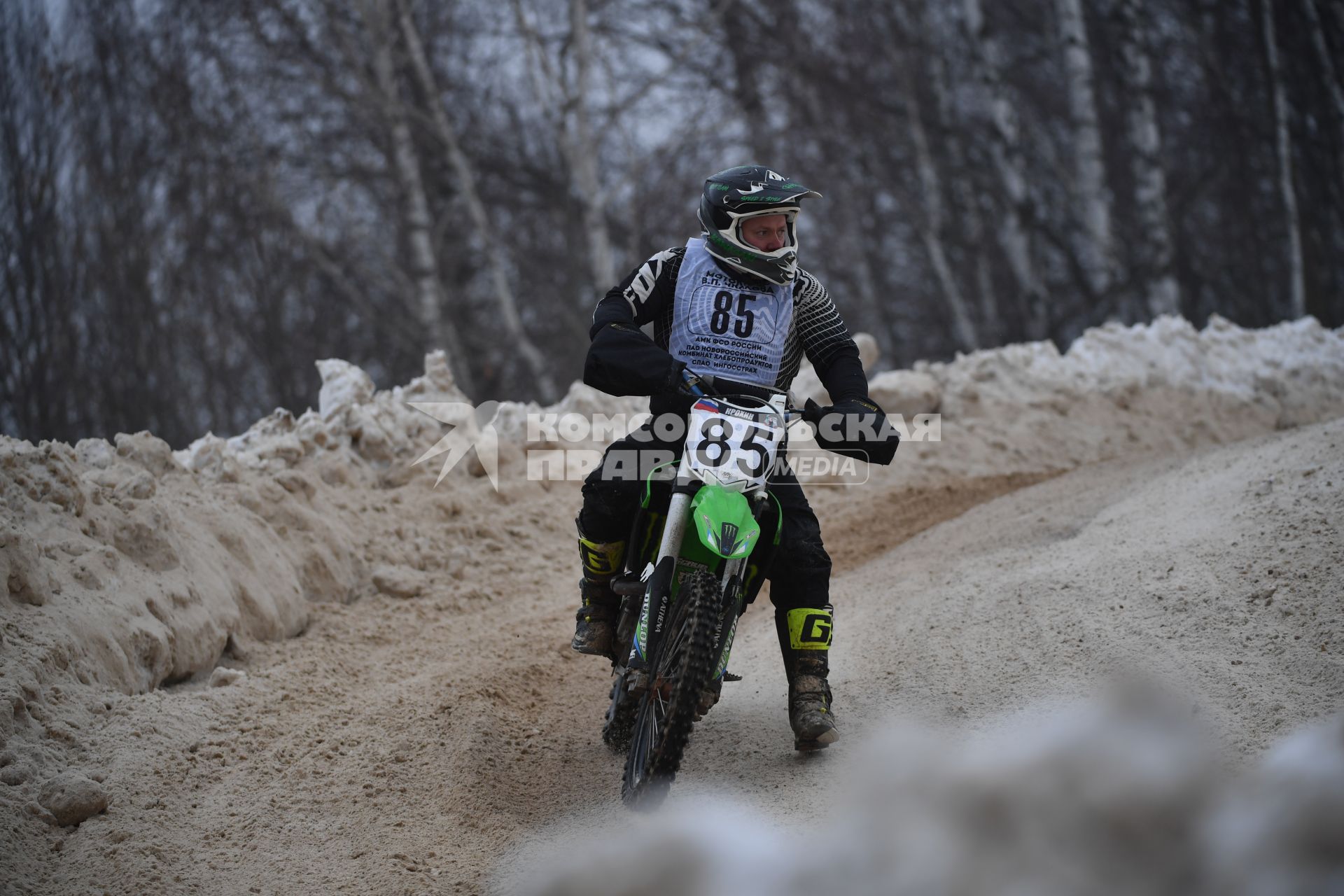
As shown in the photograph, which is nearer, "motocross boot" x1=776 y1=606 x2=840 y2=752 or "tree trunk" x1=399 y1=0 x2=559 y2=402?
"motocross boot" x1=776 y1=606 x2=840 y2=752

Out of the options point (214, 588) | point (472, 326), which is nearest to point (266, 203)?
point (472, 326)

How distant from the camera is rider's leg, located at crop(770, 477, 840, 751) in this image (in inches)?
177

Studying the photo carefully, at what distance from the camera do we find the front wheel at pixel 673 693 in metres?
3.81

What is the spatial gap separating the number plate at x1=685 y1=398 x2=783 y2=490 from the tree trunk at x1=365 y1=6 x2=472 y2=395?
11647 millimetres

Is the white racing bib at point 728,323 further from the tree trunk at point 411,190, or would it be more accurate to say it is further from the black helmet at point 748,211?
the tree trunk at point 411,190

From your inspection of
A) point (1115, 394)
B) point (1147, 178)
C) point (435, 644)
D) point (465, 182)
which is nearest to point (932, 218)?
point (1147, 178)

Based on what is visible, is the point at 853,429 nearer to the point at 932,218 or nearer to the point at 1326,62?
the point at 932,218

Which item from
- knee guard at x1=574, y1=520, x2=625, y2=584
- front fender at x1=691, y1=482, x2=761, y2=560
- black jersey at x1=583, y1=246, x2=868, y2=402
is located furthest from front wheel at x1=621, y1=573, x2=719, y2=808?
black jersey at x1=583, y1=246, x2=868, y2=402

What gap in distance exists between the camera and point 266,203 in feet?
51.2

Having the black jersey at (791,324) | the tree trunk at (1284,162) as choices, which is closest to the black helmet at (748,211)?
the black jersey at (791,324)

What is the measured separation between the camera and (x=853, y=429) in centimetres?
431

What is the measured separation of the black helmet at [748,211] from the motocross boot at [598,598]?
1321mm

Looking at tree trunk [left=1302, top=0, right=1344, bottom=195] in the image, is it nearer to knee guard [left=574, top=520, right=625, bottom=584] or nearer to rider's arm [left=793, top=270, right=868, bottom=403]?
rider's arm [left=793, top=270, right=868, bottom=403]

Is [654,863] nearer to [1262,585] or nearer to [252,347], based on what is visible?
[1262,585]
